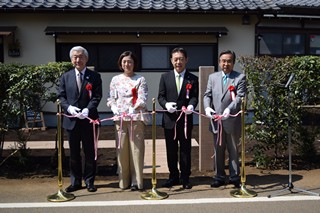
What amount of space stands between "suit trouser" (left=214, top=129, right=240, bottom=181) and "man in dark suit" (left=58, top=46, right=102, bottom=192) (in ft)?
6.14

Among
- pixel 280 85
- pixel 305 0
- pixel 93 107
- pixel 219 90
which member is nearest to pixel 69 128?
pixel 93 107

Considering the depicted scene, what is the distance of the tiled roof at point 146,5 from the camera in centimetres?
1016

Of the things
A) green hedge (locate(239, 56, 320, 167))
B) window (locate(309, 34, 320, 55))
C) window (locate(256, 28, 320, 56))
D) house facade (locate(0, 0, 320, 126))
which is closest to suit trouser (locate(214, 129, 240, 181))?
green hedge (locate(239, 56, 320, 167))

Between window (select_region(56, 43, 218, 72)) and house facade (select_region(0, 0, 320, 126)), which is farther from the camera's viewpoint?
window (select_region(56, 43, 218, 72))

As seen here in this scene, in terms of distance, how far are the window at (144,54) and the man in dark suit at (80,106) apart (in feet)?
18.2

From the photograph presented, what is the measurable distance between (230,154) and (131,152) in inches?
59.2

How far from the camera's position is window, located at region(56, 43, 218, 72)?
10.9 meters

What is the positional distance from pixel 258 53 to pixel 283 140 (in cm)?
541

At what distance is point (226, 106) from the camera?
5477 mm

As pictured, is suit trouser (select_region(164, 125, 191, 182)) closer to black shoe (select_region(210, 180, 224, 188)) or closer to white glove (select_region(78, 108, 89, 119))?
black shoe (select_region(210, 180, 224, 188))

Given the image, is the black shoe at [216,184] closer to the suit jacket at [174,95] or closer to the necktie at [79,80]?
the suit jacket at [174,95]

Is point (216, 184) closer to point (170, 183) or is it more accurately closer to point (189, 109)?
point (170, 183)

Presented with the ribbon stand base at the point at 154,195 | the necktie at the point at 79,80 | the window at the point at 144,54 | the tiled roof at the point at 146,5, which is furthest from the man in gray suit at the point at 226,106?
the window at the point at 144,54

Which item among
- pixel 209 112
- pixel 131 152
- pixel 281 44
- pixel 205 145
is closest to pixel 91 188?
pixel 131 152
